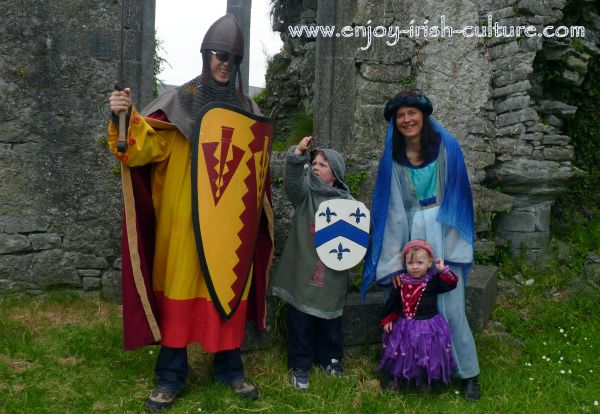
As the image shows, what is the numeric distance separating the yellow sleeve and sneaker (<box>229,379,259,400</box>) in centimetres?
120

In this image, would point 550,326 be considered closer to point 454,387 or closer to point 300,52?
point 454,387

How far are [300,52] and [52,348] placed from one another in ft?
15.3

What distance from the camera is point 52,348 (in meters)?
3.38

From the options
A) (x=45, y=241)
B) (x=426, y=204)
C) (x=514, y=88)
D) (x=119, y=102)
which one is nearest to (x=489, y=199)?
(x=514, y=88)

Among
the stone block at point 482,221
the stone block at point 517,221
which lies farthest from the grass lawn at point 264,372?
the stone block at point 517,221

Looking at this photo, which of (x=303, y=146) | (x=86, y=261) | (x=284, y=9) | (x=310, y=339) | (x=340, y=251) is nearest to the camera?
(x=303, y=146)

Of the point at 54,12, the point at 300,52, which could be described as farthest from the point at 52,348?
the point at 300,52

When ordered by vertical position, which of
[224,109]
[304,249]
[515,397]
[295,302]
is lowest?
[515,397]

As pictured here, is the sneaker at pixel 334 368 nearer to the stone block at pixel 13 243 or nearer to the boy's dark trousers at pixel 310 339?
the boy's dark trousers at pixel 310 339

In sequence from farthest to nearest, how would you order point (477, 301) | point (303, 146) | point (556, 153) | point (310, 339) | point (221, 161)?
point (556, 153) < point (477, 301) < point (310, 339) < point (303, 146) < point (221, 161)

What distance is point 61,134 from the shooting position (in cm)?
398

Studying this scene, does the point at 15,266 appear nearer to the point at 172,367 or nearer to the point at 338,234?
the point at 172,367

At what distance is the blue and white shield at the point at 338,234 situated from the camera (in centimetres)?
304

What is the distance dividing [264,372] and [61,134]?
7.13 feet
